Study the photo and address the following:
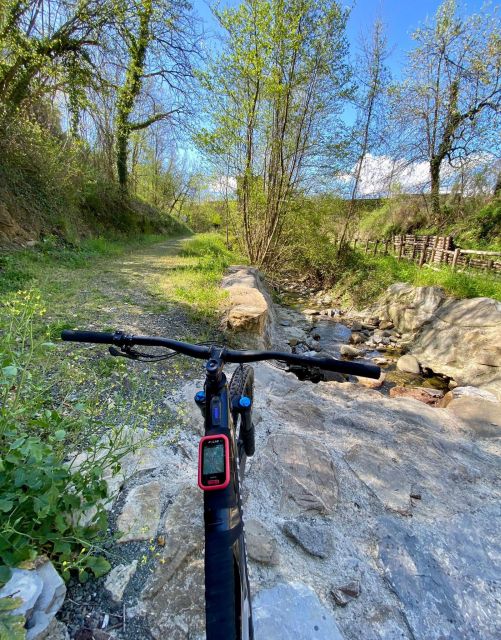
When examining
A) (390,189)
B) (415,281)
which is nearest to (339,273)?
(415,281)

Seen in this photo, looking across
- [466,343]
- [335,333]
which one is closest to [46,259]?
[335,333]

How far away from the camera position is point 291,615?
1387 mm

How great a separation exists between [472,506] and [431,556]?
682 millimetres

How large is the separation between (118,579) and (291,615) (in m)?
0.78

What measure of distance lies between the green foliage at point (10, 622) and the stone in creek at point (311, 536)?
51.5 inches

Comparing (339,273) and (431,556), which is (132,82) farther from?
(431,556)

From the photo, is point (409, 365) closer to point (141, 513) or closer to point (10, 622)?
point (141, 513)

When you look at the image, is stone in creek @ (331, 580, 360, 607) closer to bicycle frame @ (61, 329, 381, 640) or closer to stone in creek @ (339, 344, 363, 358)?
bicycle frame @ (61, 329, 381, 640)

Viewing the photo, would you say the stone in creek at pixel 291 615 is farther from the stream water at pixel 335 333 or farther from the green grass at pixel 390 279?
the green grass at pixel 390 279

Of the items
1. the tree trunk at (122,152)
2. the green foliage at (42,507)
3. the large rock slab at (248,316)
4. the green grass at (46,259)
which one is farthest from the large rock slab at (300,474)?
the tree trunk at (122,152)

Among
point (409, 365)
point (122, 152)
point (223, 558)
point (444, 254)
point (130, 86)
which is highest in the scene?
point (130, 86)

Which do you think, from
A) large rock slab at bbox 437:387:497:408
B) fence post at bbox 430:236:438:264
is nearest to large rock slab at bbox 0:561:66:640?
large rock slab at bbox 437:387:497:408

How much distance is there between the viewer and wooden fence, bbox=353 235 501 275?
383 inches

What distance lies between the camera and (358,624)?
1.42m
